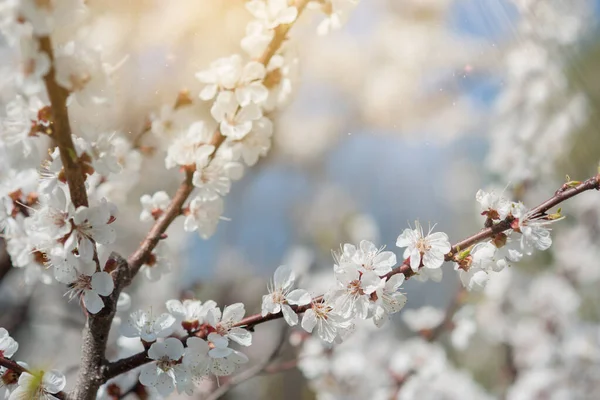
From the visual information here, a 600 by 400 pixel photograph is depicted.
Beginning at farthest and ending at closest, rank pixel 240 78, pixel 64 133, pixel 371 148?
pixel 371 148, pixel 240 78, pixel 64 133

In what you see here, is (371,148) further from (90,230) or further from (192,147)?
(90,230)

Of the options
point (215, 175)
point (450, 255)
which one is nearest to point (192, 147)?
point (215, 175)

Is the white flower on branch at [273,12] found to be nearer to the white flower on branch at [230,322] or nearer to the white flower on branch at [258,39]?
the white flower on branch at [258,39]

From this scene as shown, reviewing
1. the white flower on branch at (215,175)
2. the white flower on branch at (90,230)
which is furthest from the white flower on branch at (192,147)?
the white flower on branch at (90,230)

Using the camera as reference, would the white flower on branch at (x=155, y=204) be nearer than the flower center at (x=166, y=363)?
No

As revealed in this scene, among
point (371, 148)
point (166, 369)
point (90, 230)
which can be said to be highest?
point (90, 230)
